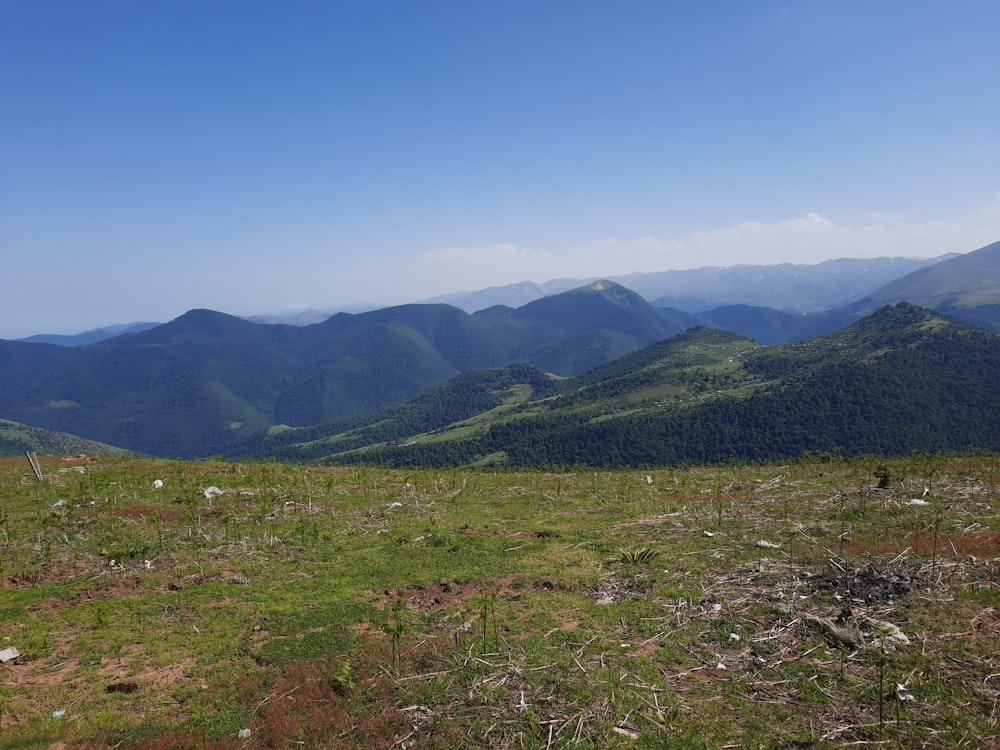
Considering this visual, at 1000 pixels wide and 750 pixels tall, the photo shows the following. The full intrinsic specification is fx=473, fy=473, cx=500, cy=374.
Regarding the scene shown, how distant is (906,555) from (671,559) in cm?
769

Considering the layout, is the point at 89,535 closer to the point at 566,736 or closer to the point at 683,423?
the point at 566,736

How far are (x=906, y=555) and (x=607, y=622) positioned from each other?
11.1 m

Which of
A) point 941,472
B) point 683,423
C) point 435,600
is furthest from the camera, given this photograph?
point 683,423

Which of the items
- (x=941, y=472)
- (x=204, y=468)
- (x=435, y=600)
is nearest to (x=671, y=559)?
(x=435, y=600)

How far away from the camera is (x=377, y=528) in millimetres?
22859

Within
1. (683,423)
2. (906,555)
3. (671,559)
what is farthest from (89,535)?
(683,423)

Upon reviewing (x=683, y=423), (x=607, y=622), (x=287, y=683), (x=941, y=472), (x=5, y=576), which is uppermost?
(x=5, y=576)

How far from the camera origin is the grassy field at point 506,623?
981 cm

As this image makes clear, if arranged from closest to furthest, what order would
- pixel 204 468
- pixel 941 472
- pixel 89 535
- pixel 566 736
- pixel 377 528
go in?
pixel 566 736 < pixel 89 535 < pixel 377 528 < pixel 941 472 < pixel 204 468

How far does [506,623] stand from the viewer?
14.0m

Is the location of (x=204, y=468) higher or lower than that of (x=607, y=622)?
higher

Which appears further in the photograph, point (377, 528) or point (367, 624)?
point (377, 528)

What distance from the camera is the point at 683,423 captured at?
194 metres

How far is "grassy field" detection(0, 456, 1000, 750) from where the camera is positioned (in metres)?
9.81
